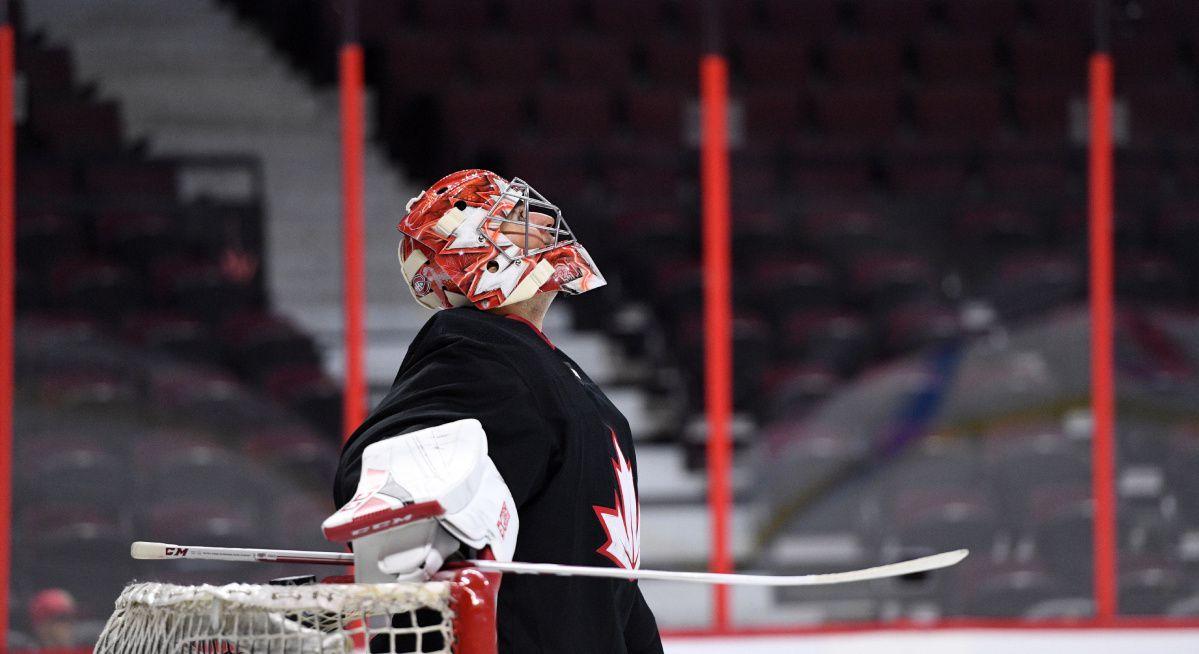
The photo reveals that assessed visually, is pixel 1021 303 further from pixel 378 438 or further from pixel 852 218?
pixel 378 438

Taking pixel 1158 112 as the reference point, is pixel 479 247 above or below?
below

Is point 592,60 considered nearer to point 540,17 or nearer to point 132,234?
point 540,17

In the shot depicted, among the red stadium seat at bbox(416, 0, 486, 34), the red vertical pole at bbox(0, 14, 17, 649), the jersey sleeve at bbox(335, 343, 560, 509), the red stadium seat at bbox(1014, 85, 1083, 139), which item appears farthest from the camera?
the red stadium seat at bbox(1014, 85, 1083, 139)

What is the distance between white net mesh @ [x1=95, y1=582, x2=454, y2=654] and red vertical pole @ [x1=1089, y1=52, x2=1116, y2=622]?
10.9ft

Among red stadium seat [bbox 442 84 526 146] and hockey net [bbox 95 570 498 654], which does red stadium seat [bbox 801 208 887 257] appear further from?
hockey net [bbox 95 570 498 654]

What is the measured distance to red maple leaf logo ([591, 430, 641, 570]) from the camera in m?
1.31

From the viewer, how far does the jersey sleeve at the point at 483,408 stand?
117 cm

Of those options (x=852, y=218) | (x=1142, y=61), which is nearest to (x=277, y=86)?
(x=852, y=218)

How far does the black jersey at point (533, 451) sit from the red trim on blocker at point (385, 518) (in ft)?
0.30

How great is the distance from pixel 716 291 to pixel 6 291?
1.85 meters

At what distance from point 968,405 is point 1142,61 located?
3.53ft

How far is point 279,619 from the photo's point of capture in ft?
3.55

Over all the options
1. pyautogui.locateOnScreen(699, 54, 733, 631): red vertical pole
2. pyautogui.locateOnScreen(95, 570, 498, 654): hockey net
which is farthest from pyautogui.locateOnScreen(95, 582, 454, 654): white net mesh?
pyautogui.locateOnScreen(699, 54, 733, 631): red vertical pole

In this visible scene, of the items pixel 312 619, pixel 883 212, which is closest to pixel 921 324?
pixel 883 212
